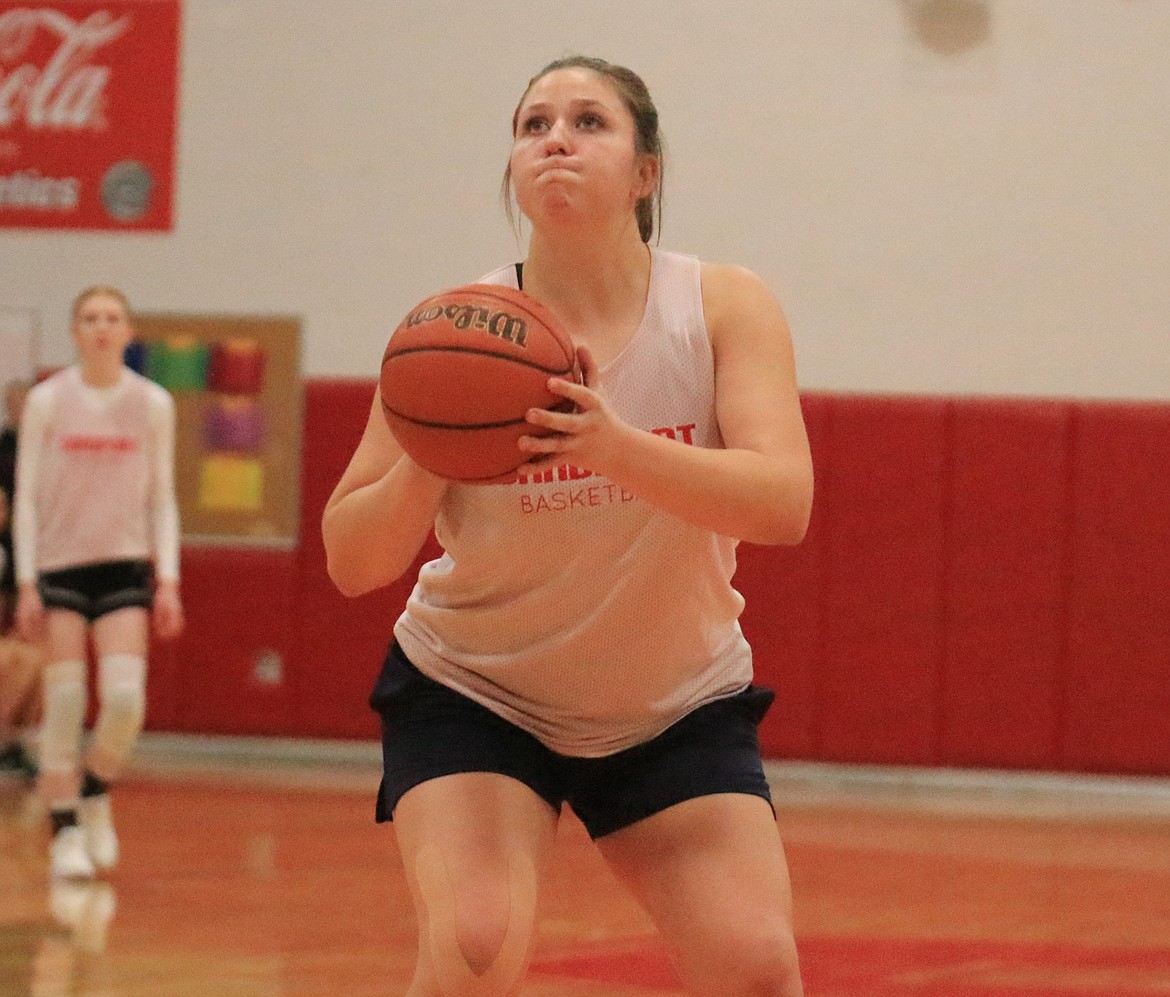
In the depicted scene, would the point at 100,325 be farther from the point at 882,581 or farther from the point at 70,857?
the point at 882,581

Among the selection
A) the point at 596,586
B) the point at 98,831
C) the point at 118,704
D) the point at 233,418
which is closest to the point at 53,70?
the point at 233,418

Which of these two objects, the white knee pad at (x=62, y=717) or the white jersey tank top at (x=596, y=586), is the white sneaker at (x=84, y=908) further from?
the white jersey tank top at (x=596, y=586)

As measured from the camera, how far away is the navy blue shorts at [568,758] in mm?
2441

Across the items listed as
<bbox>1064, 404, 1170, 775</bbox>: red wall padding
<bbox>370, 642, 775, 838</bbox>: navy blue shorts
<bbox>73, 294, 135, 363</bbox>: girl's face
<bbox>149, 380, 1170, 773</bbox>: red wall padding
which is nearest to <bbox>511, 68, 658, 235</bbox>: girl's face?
<bbox>370, 642, 775, 838</bbox>: navy blue shorts

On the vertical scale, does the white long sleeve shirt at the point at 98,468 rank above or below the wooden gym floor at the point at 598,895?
above

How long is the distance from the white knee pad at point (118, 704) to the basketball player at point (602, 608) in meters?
3.08

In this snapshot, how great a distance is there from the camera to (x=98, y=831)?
5520 millimetres

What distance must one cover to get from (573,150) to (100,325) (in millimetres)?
3515

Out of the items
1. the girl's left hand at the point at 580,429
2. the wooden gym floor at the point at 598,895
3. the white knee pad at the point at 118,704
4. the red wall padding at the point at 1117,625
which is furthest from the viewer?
the red wall padding at the point at 1117,625

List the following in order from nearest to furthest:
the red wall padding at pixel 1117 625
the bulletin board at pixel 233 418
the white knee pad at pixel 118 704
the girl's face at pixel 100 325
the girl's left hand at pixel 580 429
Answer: the girl's left hand at pixel 580 429 < the white knee pad at pixel 118 704 < the girl's face at pixel 100 325 < the red wall padding at pixel 1117 625 < the bulletin board at pixel 233 418

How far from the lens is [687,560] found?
2482 millimetres

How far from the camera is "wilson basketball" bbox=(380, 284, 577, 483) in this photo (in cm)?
214

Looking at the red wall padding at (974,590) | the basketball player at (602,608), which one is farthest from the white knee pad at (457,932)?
the red wall padding at (974,590)

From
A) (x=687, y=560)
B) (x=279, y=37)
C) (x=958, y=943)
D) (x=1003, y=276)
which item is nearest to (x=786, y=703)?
(x=1003, y=276)
